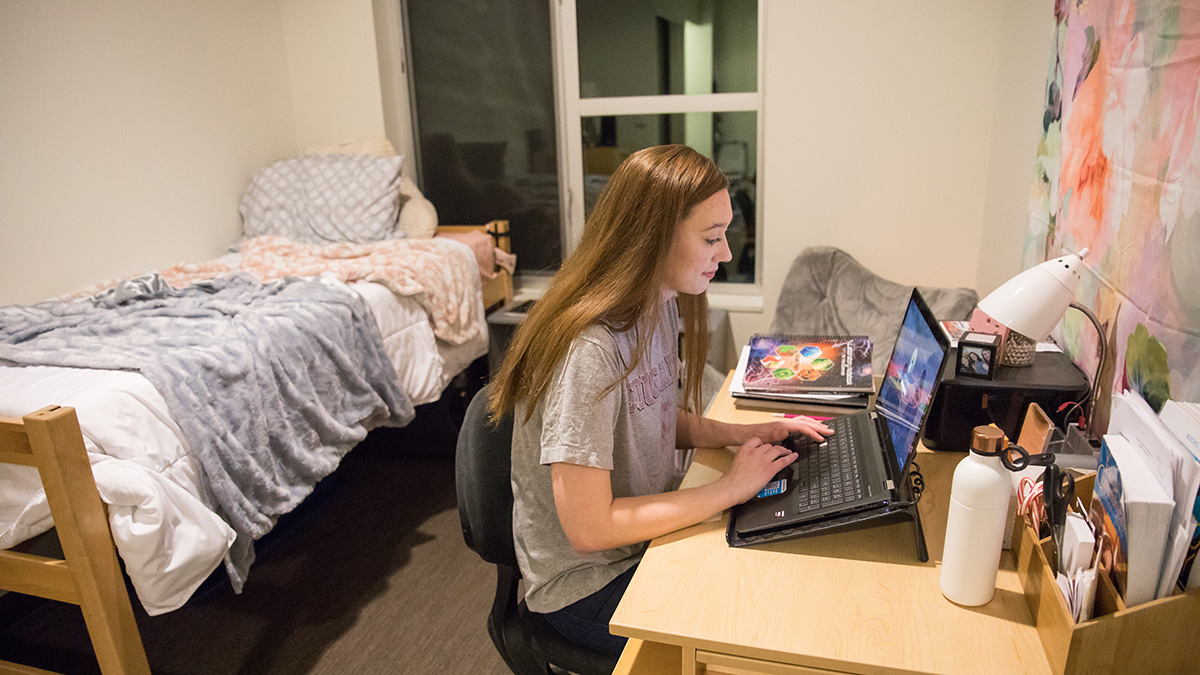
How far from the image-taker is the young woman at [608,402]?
1001 mm

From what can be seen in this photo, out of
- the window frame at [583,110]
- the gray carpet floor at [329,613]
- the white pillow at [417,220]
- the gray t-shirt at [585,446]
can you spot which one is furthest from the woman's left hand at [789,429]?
the white pillow at [417,220]

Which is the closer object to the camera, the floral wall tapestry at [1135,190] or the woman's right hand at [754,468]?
the floral wall tapestry at [1135,190]

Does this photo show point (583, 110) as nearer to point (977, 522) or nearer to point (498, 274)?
point (498, 274)

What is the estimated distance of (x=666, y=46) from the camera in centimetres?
312

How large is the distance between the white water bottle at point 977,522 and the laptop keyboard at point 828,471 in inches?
6.2

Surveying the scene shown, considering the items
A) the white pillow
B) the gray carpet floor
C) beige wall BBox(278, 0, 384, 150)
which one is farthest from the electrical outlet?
beige wall BBox(278, 0, 384, 150)

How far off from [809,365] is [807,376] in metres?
0.05

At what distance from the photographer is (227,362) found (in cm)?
185

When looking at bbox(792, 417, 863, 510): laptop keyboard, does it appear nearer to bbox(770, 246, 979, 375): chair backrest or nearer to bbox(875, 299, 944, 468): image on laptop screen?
bbox(875, 299, 944, 468): image on laptop screen

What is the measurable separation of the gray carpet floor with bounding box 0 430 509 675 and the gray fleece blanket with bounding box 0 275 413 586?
0.29m

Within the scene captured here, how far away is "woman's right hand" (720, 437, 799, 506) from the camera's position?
105 centimetres

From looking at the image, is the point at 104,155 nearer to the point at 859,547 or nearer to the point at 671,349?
the point at 671,349

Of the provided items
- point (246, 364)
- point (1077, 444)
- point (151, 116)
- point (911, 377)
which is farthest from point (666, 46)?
point (1077, 444)

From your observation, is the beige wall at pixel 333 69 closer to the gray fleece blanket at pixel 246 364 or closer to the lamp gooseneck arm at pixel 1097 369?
the gray fleece blanket at pixel 246 364
